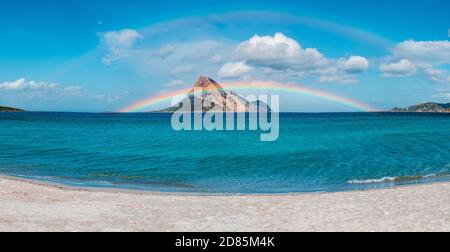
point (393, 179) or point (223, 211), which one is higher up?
point (223, 211)

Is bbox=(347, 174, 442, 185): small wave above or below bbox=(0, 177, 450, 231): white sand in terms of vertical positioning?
below

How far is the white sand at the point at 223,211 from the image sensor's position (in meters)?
13.2

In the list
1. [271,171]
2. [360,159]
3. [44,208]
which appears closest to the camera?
[44,208]

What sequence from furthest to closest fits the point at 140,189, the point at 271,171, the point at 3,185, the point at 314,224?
the point at 271,171, the point at 140,189, the point at 3,185, the point at 314,224

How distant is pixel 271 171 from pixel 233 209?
14344 millimetres

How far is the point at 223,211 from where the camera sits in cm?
1603

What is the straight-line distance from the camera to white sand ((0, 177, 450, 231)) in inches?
520

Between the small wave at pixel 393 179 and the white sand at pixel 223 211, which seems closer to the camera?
the white sand at pixel 223 211

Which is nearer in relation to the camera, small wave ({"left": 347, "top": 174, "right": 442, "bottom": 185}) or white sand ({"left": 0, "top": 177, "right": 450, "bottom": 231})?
white sand ({"left": 0, "top": 177, "right": 450, "bottom": 231})

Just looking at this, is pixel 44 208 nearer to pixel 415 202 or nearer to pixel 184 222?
pixel 184 222

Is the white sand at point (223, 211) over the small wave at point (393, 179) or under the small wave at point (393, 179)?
over

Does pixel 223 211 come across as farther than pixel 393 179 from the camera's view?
No

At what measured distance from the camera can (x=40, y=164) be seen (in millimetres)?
34094
